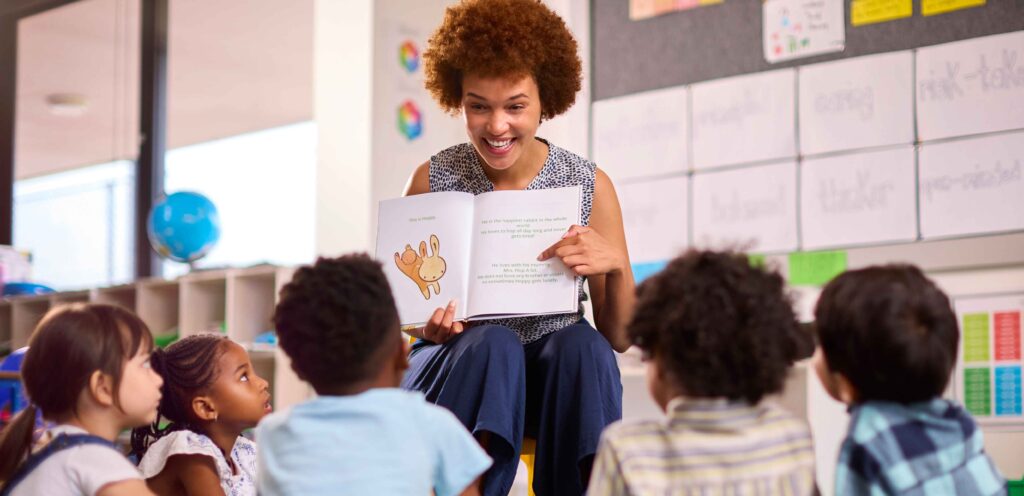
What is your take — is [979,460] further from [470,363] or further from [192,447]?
[192,447]

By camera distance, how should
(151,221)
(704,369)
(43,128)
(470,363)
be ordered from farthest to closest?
1. (43,128)
2. (151,221)
3. (470,363)
4. (704,369)

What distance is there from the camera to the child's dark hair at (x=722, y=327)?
123 cm

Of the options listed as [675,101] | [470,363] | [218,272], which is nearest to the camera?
[470,363]

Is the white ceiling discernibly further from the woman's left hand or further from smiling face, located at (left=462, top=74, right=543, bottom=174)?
the woman's left hand

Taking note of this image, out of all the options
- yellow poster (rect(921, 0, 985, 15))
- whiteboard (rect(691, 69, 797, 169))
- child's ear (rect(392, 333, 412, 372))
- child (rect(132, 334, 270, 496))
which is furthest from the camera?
whiteboard (rect(691, 69, 797, 169))

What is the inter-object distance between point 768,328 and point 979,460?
301mm

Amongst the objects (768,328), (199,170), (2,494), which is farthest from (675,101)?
(199,170)

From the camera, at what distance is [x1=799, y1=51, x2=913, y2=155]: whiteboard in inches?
107

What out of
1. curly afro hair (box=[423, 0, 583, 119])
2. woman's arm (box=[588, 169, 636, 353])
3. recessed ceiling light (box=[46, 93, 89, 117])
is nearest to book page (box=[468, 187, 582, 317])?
woman's arm (box=[588, 169, 636, 353])

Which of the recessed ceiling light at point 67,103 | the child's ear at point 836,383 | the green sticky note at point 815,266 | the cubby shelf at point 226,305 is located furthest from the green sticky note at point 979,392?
the recessed ceiling light at point 67,103

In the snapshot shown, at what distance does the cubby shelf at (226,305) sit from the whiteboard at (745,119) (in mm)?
1536

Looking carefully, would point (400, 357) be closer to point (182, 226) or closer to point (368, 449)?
point (368, 449)

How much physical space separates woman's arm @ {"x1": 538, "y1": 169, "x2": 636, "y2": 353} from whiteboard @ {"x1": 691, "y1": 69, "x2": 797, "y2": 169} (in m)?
1.09

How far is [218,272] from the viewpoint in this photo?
3.89m
